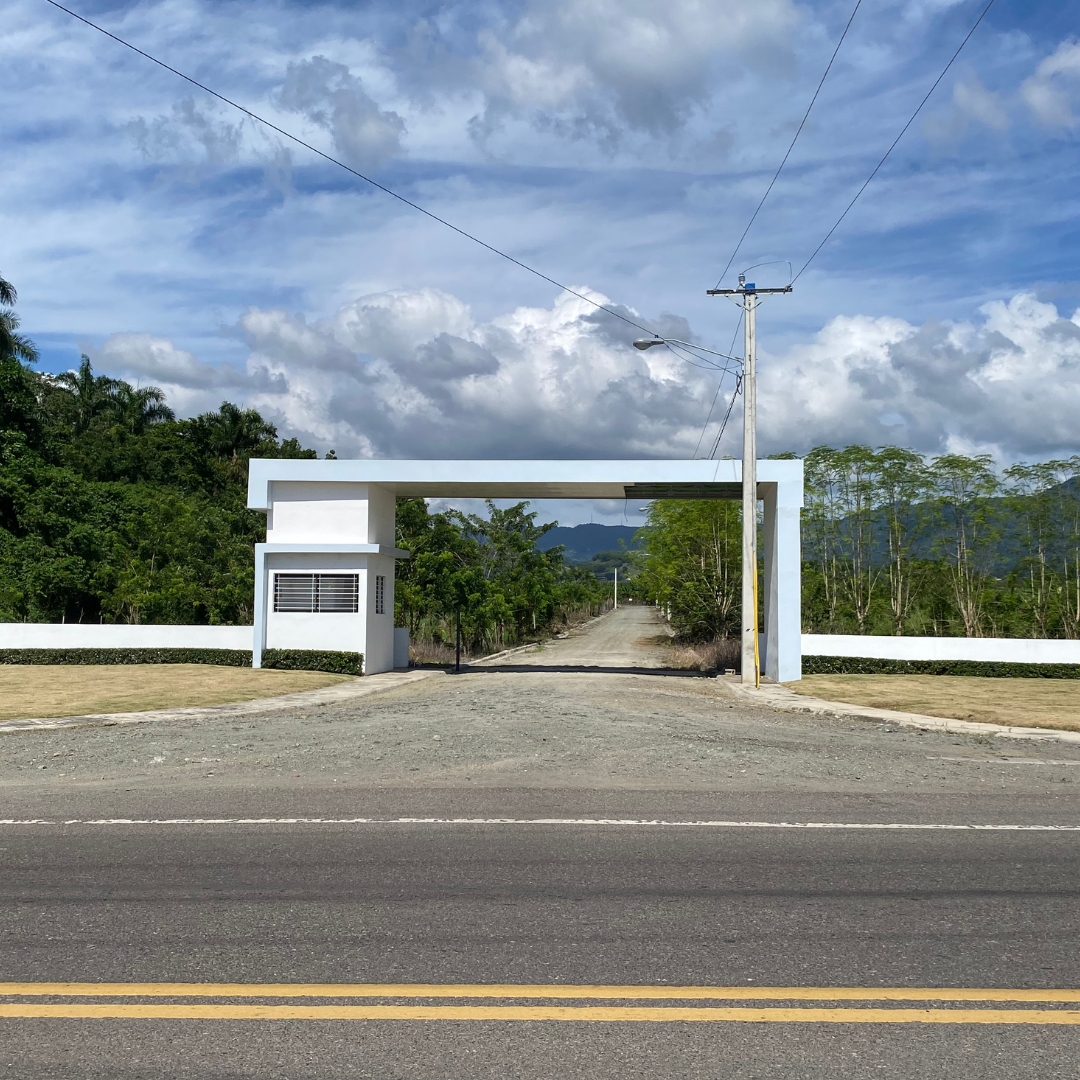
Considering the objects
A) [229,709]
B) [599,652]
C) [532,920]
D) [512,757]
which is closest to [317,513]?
[229,709]

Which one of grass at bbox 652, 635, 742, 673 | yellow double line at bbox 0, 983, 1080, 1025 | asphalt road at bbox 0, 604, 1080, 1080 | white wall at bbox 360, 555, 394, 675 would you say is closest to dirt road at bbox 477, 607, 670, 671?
grass at bbox 652, 635, 742, 673

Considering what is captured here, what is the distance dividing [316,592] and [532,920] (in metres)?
21.9

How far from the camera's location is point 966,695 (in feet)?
73.3

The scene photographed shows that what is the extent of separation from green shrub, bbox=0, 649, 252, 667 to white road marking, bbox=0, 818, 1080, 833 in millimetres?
19871

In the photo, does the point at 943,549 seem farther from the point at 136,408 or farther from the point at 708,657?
the point at 136,408

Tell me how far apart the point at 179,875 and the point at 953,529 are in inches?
1234

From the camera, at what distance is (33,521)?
37.9m

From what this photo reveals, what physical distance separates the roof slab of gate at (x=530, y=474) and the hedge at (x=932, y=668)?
4555mm

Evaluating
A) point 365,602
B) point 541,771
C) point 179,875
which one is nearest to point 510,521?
point 365,602

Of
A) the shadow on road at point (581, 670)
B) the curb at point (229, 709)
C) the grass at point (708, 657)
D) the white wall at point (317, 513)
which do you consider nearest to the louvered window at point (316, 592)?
the white wall at point (317, 513)

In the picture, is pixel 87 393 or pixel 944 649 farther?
pixel 87 393

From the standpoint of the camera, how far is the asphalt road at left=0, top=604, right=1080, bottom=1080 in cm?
416

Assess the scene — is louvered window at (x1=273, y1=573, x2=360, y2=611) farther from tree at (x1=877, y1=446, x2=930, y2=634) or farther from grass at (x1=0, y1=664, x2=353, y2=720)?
tree at (x1=877, y1=446, x2=930, y2=634)

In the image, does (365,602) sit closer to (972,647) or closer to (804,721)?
(804,721)
